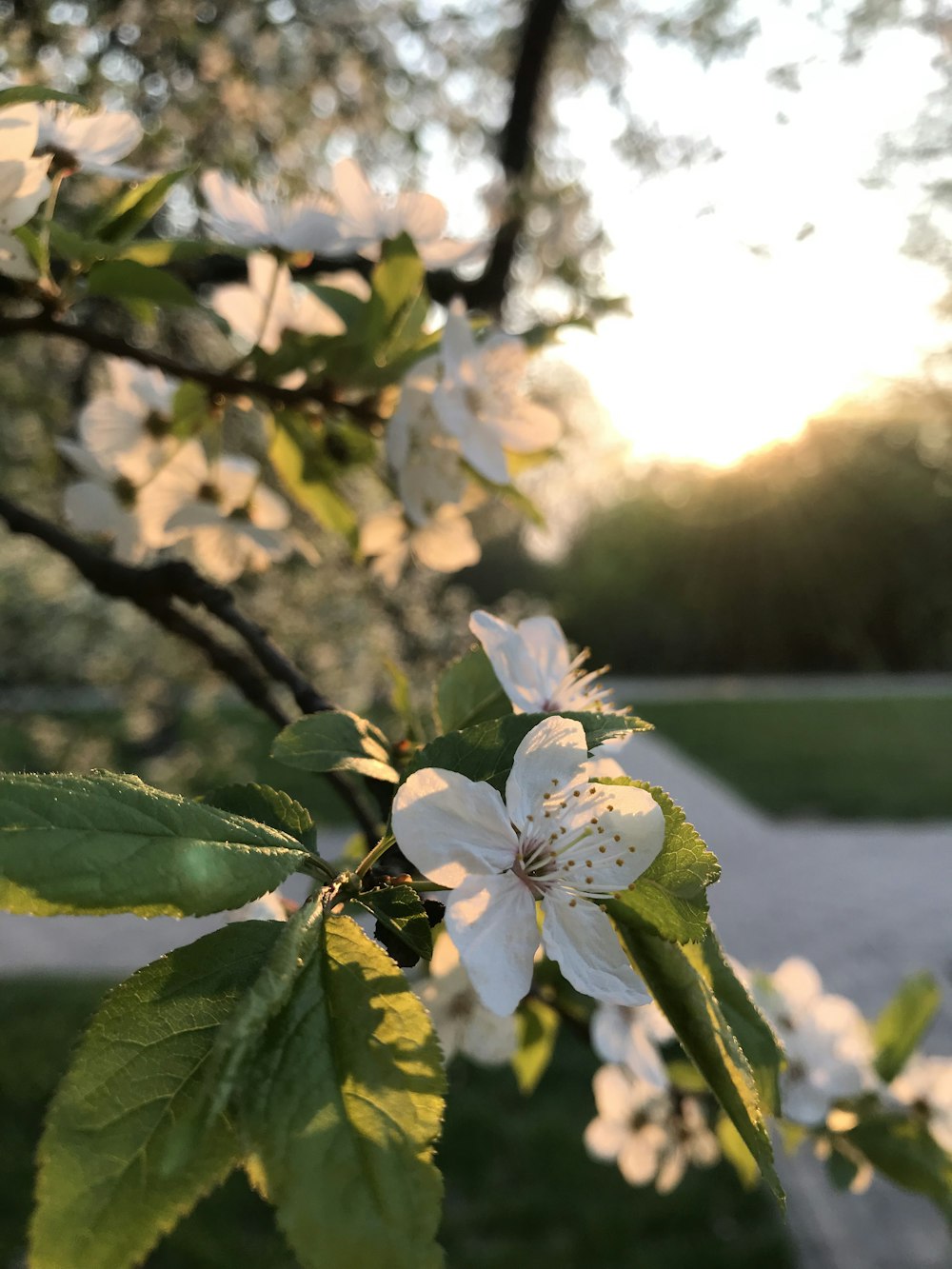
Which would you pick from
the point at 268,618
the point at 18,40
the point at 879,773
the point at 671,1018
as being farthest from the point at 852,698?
the point at 671,1018

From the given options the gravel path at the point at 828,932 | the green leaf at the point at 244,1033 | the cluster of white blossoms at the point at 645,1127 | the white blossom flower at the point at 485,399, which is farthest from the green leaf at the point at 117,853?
the gravel path at the point at 828,932

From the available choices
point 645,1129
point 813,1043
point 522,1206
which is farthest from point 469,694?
point 522,1206

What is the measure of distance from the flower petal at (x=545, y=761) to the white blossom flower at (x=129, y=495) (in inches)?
27.3

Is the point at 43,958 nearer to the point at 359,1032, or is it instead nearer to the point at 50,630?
the point at 50,630

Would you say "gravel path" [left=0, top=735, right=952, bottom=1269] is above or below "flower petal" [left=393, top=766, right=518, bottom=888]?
below

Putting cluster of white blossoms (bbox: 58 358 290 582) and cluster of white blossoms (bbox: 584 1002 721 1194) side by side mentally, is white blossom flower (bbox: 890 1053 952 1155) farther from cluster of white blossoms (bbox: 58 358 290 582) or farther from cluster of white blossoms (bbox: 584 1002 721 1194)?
cluster of white blossoms (bbox: 58 358 290 582)

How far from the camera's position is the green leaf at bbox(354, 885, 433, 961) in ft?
1.55

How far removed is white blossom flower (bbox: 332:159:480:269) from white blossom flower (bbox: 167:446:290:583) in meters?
0.27

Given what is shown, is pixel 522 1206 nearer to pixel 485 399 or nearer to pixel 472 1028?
pixel 472 1028

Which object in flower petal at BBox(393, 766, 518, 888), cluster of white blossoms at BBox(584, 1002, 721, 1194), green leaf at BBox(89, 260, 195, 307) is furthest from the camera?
cluster of white blossoms at BBox(584, 1002, 721, 1194)

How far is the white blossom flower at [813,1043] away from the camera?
1160 millimetres

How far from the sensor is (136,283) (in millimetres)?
805

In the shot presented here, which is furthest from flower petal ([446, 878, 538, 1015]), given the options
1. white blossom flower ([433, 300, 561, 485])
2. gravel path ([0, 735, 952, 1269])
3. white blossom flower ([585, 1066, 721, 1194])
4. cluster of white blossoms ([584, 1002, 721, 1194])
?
gravel path ([0, 735, 952, 1269])

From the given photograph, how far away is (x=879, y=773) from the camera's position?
9156 mm
